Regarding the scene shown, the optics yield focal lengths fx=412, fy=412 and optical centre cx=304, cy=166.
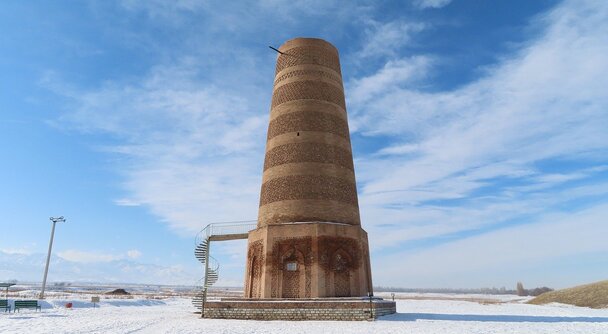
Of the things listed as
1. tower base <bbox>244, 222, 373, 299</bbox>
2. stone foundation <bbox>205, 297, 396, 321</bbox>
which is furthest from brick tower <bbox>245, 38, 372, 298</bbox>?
stone foundation <bbox>205, 297, 396, 321</bbox>

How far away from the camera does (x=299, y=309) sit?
15812 millimetres

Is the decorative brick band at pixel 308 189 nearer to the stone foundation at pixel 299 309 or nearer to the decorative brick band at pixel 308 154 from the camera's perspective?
the decorative brick band at pixel 308 154

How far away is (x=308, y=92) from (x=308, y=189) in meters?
5.20

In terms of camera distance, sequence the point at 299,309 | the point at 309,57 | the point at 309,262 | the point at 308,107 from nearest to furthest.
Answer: the point at 299,309
the point at 309,262
the point at 308,107
the point at 309,57

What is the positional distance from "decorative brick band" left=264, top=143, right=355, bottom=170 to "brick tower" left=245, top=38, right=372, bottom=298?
1.9 inches

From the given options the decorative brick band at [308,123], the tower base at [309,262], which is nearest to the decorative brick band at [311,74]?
the decorative brick band at [308,123]

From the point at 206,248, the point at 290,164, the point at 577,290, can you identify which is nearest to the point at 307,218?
the point at 290,164

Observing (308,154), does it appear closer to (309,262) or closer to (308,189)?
(308,189)

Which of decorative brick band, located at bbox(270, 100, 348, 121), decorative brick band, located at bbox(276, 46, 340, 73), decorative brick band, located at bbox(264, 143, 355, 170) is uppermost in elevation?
decorative brick band, located at bbox(276, 46, 340, 73)

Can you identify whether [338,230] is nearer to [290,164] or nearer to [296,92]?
[290,164]

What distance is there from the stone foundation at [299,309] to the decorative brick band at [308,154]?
6.60 m

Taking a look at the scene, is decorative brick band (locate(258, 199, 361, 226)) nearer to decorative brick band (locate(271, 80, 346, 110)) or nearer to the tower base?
the tower base

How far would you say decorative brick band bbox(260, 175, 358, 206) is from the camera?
19.0 m

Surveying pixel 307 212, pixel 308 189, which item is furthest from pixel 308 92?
pixel 307 212
